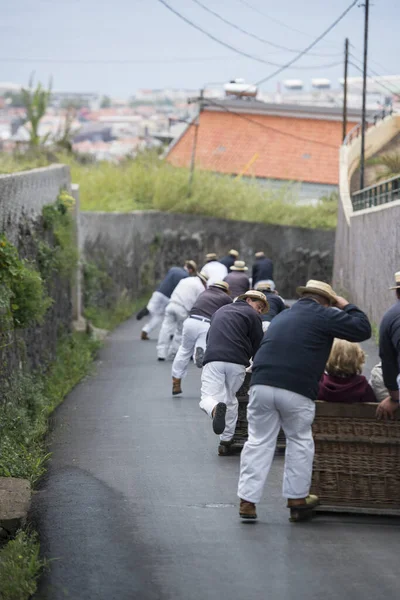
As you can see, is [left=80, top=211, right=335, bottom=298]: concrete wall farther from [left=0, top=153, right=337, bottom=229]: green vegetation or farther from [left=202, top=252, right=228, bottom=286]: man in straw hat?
[left=202, top=252, right=228, bottom=286]: man in straw hat

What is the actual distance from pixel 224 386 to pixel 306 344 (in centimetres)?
305

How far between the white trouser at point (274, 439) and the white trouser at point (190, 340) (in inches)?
251

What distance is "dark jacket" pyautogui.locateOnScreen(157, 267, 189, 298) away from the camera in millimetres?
22578

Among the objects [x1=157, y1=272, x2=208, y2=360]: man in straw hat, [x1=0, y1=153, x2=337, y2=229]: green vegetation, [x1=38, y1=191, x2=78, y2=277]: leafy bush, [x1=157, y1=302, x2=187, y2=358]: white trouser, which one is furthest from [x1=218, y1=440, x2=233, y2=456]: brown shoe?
[x1=0, y1=153, x2=337, y2=229]: green vegetation

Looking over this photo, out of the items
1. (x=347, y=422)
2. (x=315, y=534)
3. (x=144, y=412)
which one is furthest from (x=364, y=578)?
(x=144, y=412)

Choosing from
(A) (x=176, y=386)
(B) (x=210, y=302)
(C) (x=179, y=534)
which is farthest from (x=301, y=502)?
(A) (x=176, y=386)

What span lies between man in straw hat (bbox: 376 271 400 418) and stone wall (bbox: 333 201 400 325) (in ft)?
39.9

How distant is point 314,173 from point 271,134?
3160 millimetres

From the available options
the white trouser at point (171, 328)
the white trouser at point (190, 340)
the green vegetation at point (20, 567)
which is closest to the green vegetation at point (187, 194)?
the white trouser at point (171, 328)

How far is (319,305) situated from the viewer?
877cm

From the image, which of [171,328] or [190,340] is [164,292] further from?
[190,340]

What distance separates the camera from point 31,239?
16750 mm

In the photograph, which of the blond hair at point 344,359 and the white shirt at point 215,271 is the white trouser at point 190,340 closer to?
the blond hair at point 344,359

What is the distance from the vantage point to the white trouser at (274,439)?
8539 mm
